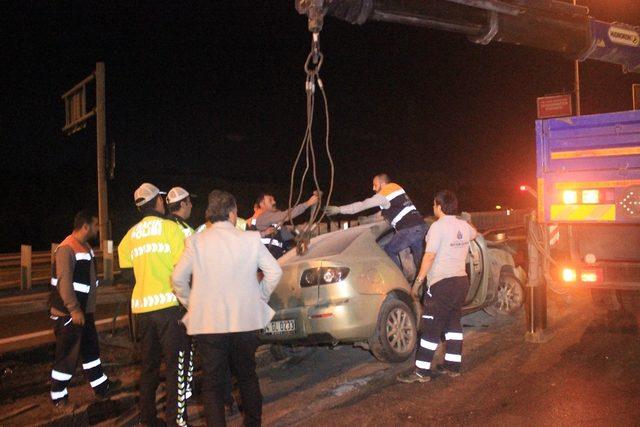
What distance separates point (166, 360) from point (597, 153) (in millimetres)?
5480

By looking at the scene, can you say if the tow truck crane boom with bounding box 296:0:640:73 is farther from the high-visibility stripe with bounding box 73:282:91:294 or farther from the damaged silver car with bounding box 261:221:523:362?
the high-visibility stripe with bounding box 73:282:91:294

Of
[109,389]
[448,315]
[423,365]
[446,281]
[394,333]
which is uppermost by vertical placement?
[446,281]

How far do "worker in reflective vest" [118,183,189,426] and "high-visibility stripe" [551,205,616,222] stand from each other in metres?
4.83

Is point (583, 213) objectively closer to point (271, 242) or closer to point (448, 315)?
point (448, 315)

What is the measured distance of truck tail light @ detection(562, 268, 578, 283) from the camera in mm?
7543

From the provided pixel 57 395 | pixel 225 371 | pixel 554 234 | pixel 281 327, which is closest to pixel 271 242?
pixel 281 327

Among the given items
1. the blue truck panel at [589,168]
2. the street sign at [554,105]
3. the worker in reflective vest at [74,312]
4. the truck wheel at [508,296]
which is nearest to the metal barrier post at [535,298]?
the blue truck panel at [589,168]

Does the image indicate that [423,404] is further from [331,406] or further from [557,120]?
[557,120]

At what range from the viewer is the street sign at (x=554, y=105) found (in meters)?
23.6

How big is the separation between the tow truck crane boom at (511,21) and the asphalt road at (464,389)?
10.2 feet

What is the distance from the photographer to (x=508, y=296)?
8.78 metres

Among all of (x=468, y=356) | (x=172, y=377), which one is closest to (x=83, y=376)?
(x=172, y=377)

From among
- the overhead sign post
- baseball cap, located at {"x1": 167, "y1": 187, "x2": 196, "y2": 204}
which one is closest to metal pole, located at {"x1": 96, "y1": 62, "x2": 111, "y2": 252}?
the overhead sign post

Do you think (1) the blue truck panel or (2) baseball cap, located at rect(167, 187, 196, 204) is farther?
(1) the blue truck panel
